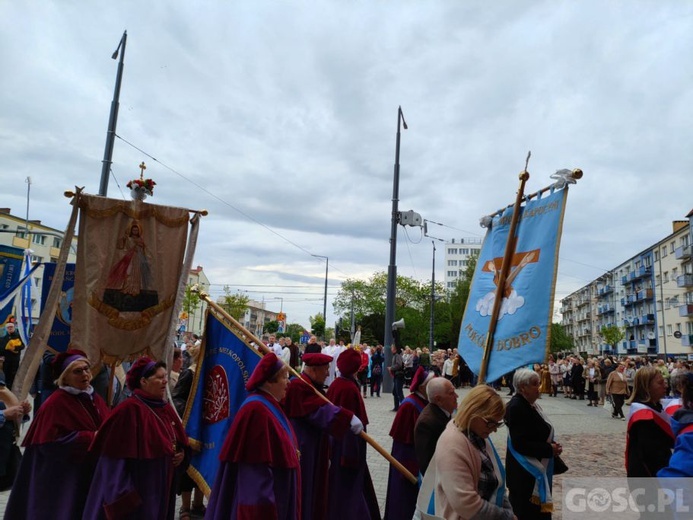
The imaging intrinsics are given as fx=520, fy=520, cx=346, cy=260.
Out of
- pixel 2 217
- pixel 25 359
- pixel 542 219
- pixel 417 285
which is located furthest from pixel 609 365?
pixel 2 217

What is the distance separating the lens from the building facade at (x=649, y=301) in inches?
2462

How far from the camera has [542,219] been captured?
17.0ft

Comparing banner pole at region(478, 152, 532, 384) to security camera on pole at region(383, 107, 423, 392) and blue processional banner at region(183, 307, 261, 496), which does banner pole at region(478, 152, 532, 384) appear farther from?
security camera on pole at region(383, 107, 423, 392)

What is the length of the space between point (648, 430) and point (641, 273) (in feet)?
279

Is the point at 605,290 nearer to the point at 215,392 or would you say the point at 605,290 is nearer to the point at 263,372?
the point at 215,392

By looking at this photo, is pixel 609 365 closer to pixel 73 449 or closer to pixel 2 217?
pixel 73 449

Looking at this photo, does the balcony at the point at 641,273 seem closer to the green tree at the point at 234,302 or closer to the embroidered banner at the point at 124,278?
the green tree at the point at 234,302

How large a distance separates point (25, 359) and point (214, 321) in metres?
1.85

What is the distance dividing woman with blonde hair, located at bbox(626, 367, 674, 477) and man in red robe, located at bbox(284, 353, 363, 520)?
93.1 inches

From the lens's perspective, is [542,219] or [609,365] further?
[609,365]

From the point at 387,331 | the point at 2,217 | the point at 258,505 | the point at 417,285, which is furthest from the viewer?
the point at 417,285

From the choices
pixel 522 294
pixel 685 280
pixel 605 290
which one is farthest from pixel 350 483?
pixel 605 290

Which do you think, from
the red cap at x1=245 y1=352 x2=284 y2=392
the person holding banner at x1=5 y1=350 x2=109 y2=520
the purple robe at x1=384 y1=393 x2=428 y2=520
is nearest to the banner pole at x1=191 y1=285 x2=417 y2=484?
the purple robe at x1=384 y1=393 x2=428 y2=520

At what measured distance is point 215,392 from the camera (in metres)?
5.62
